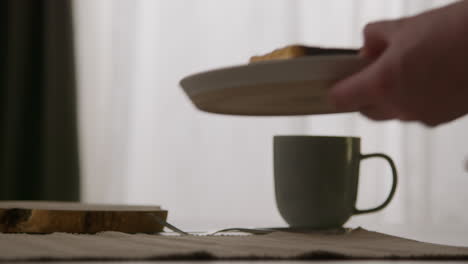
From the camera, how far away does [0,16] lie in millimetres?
2234

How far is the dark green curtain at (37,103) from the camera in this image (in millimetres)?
2191

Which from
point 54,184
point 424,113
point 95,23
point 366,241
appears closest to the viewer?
point 424,113

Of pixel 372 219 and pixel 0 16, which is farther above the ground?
pixel 0 16

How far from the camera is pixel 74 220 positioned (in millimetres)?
706

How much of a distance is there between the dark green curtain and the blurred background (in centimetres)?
8

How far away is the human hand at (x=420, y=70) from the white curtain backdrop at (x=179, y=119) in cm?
186

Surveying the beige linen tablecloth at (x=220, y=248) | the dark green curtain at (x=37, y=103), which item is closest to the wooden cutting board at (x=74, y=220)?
the beige linen tablecloth at (x=220, y=248)

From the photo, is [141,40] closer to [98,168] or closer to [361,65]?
[98,168]

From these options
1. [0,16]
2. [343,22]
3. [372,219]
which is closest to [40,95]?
[0,16]

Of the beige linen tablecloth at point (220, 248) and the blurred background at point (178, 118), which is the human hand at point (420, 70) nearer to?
the beige linen tablecloth at point (220, 248)

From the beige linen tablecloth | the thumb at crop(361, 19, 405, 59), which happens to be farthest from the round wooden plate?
the beige linen tablecloth

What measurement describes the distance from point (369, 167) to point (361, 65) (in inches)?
81.0

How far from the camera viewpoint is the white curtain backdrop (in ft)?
7.75

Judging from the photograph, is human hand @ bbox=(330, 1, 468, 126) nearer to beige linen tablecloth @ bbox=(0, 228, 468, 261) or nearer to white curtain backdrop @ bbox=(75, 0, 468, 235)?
beige linen tablecloth @ bbox=(0, 228, 468, 261)
